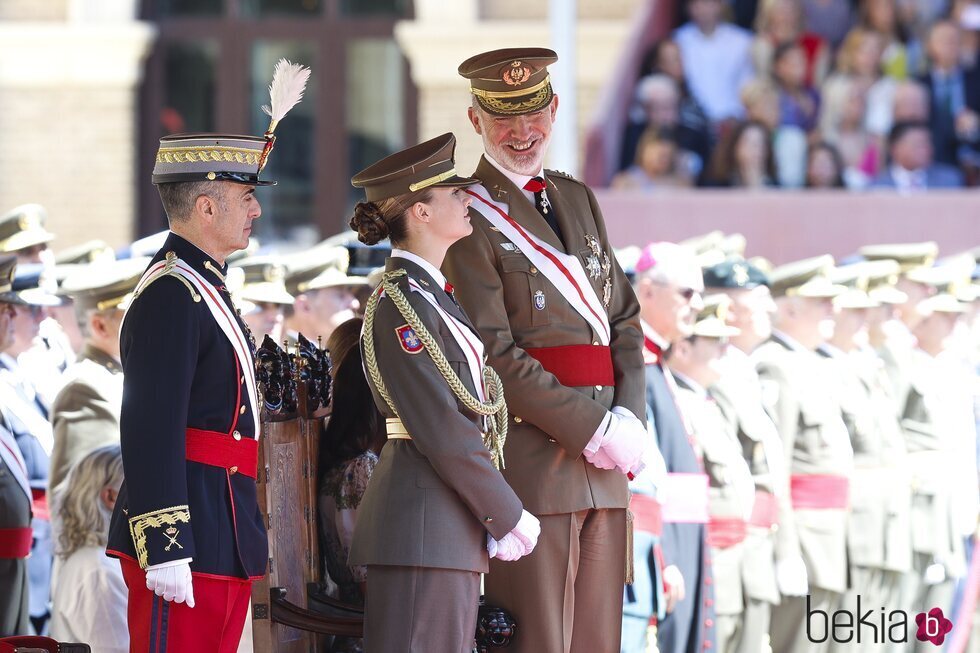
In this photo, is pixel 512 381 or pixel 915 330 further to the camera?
pixel 915 330

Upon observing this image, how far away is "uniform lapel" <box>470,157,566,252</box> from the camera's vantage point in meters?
4.51

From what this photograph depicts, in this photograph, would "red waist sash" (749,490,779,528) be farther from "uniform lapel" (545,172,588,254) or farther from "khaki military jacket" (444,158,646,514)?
"uniform lapel" (545,172,588,254)

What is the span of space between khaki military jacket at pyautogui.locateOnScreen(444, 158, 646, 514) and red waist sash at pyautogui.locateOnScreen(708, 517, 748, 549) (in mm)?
1885

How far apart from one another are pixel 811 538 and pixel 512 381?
299 cm

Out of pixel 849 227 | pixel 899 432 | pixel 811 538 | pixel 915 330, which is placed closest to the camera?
pixel 811 538

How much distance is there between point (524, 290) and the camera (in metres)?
4.42

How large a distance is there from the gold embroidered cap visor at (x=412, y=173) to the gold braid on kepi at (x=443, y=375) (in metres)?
0.20

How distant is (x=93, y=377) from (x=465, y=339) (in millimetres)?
1812

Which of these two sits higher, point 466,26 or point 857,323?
point 466,26

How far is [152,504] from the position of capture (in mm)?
3705

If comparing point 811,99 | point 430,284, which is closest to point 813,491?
point 430,284

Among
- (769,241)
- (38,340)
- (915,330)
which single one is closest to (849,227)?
(769,241)

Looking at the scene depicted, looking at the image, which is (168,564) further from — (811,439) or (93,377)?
(811,439)

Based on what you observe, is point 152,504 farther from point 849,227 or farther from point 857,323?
point 849,227
